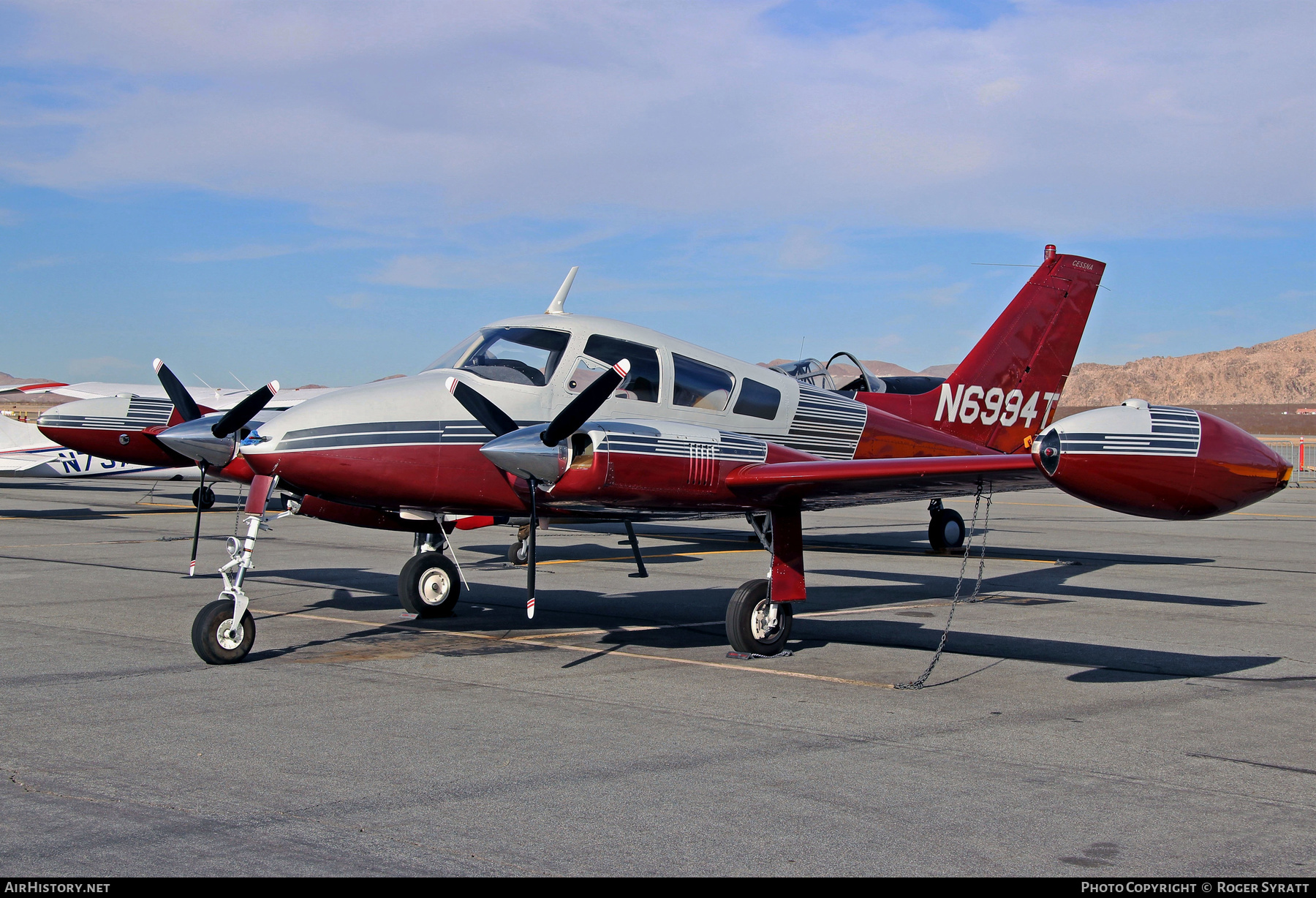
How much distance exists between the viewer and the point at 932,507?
20.7 m

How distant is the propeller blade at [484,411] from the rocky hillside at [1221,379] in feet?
555

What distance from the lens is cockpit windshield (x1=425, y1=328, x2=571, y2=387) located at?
10.4m

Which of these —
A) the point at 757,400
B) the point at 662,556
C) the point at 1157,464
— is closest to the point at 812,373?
the point at 662,556

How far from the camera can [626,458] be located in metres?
8.83

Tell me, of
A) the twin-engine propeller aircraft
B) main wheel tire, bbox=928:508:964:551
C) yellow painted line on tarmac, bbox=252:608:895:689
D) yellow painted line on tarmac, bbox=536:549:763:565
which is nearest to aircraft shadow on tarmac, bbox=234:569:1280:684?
yellow painted line on tarmac, bbox=252:608:895:689

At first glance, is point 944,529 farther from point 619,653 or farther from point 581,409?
point 581,409

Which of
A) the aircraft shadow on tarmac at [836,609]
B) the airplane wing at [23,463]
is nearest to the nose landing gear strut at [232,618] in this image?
the aircraft shadow on tarmac at [836,609]

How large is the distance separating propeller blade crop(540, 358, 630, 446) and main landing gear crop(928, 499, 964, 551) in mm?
12658

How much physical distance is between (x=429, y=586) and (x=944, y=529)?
451 inches

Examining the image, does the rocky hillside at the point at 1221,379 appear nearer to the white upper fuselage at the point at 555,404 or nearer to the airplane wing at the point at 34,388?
the airplane wing at the point at 34,388

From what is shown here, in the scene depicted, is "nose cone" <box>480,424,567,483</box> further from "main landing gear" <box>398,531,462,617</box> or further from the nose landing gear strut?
"main landing gear" <box>398,531,462,617</box>

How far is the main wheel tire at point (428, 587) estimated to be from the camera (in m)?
11.7
